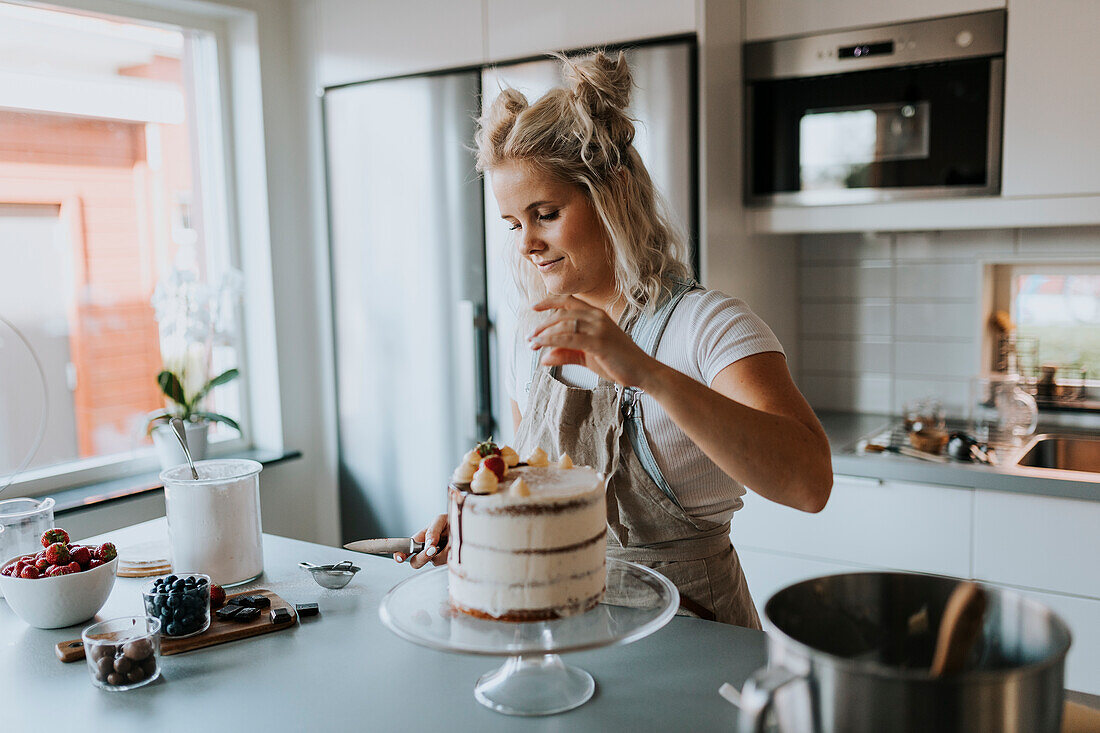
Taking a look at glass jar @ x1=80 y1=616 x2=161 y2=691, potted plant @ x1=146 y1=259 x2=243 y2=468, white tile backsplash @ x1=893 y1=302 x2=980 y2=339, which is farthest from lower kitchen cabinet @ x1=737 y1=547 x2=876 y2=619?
glass jar @ x1=80 y1=616 x2=161 y2=691

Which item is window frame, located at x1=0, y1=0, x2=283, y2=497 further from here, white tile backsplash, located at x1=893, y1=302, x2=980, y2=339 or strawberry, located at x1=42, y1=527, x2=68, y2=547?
white tile backsplash, located at x1=893, y1=302, x2=980, y2=339

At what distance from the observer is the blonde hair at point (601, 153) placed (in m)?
1.42

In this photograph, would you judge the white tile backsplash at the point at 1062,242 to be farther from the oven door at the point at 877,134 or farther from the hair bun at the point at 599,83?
the hair bun at the point at 599,83

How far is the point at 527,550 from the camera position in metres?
1.04

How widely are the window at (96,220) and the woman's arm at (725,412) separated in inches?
73.1

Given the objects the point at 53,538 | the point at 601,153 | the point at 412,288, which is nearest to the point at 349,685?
the point at 53,538

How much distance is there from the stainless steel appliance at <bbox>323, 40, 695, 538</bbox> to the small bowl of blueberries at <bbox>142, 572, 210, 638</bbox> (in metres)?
1.44

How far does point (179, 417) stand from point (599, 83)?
171cm

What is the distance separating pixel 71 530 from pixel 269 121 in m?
1.35

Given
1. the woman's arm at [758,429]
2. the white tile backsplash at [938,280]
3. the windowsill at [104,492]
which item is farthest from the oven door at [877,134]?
the windowsill at [104,492]

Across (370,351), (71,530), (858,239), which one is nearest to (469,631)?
(71,530)

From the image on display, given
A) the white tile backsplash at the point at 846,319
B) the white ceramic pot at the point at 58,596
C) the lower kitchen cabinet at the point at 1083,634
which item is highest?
the white tile backsplash at the point at 846,319

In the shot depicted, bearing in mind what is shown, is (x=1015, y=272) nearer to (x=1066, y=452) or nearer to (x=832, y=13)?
(x=1066, y=452)

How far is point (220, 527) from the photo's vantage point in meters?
1.46
